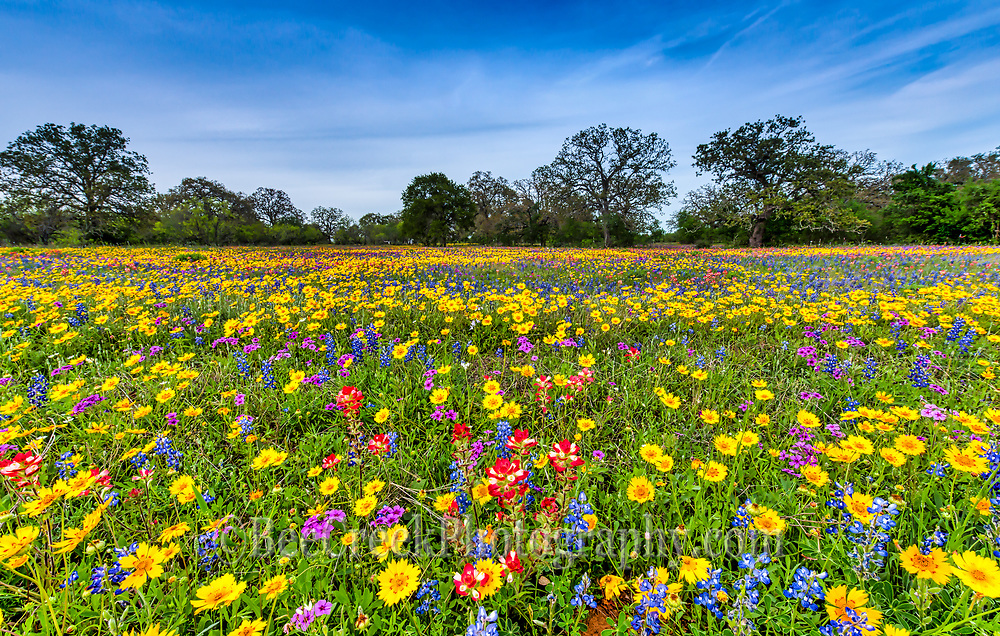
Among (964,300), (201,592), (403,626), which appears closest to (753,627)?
(403,626)

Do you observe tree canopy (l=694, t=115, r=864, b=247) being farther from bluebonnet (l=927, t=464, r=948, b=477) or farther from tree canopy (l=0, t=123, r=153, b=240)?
tree canopy (l=0, t=123, r=153, b=240)

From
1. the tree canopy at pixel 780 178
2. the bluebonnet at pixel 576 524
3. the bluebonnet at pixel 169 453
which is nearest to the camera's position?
the bluebonnet at pixel 576 524

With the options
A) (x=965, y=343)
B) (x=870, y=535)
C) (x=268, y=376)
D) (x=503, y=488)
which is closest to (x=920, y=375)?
(x=965, y=343)

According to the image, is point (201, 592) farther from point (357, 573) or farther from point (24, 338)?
point (24, 338)

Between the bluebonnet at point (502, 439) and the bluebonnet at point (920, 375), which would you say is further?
the bluebonnet at point (920, 375)

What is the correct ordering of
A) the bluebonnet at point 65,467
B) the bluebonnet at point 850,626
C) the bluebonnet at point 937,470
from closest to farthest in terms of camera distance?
the bluebonnet at point 850,626
the bluebonnet at point 937,470
the bluebonnet at point 65,467

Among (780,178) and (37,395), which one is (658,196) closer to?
(780,178)

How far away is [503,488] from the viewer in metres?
1.22

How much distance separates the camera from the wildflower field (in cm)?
116

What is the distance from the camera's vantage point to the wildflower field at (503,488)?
1.16 meters

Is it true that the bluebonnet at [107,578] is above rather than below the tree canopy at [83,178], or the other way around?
below

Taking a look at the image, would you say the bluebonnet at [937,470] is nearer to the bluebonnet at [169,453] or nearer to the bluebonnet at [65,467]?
the bluebonnet at [169,453]

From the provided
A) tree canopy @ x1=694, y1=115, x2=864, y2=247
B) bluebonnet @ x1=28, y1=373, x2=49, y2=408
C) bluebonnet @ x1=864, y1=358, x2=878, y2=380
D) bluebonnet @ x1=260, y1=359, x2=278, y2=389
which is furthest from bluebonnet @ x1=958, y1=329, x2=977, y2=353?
tree canopy @ x1=694, y1=115, x2=864, y2=247

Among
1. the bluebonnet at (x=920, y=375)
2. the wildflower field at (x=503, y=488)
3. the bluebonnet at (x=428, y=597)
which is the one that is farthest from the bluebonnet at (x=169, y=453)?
the bluebonnet at (x=920, y=375)
